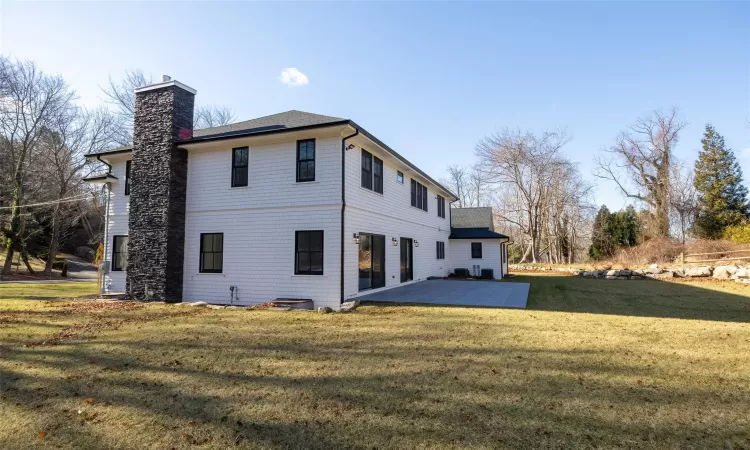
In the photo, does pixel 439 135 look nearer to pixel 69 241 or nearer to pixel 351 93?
pixel 351 93

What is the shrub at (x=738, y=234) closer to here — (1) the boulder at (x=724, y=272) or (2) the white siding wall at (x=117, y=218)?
(1) the boulder at (x=724, y=272)

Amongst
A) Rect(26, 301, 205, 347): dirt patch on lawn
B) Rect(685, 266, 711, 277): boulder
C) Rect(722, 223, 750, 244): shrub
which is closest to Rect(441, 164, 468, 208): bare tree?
Rect(722, 223, 750, 244): shrub

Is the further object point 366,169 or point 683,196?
point 683,196

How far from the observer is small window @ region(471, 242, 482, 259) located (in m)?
21.4

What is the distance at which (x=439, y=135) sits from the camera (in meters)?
24.2

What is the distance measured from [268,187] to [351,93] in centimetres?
623

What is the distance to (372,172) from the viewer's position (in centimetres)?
1249

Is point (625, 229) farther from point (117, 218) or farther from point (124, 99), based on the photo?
point (124, 99)

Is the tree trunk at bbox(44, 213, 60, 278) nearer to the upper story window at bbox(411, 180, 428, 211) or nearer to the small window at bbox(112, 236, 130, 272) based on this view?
the small window at bbox(112, 236, 130, 272)

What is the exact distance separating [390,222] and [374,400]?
33.9 feet

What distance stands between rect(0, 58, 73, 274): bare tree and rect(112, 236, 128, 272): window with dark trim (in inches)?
556

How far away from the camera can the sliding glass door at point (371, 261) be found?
12156 mm

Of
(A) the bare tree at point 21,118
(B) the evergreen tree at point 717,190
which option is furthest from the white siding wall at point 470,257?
(A) the bare tree at point 21,118

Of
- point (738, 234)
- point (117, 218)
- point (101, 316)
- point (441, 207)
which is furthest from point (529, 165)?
point (101, 316)
